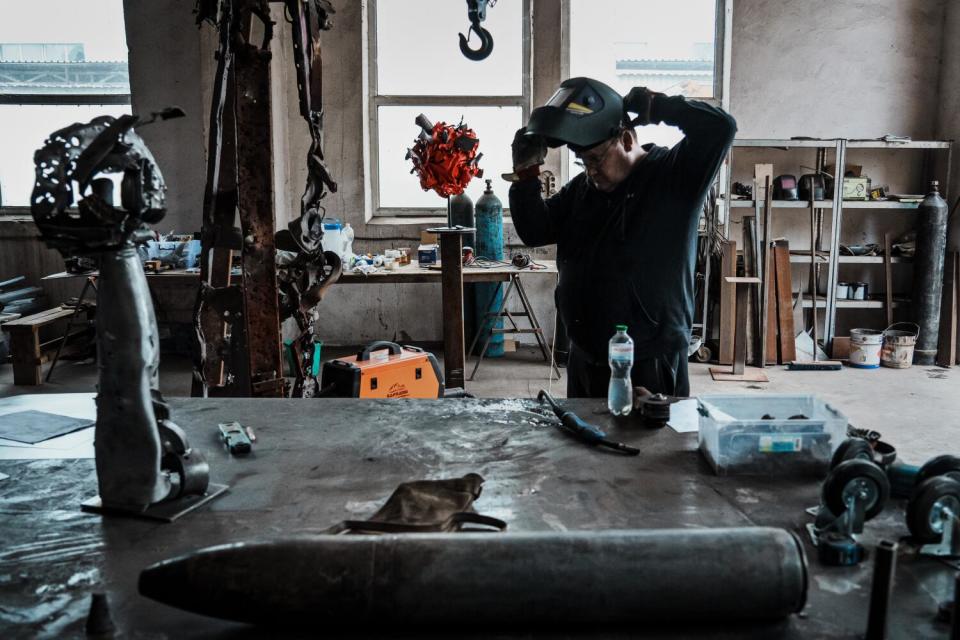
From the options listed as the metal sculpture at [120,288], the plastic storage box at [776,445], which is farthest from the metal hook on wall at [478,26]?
the plastic storage box at [776,445]

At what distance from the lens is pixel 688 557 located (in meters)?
1.15

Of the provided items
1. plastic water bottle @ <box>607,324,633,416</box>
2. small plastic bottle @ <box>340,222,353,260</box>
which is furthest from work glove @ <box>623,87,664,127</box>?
small plastic bottle @ <box>340,222,353,260</box>

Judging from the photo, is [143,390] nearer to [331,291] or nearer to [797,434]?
[797,434]

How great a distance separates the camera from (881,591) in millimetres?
1094

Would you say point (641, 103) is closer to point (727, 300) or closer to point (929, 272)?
point (727, 300)

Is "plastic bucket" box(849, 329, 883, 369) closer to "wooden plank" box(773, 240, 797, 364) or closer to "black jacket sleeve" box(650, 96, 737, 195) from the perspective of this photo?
"wooden plank" box(773, 240, 797, 364)

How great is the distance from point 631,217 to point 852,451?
1217 mm

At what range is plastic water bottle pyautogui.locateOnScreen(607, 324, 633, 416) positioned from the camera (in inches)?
83.0

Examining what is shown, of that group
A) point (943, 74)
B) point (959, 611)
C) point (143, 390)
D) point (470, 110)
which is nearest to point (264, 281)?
point (143, 390)

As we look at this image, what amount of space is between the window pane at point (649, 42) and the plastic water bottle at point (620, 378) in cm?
458

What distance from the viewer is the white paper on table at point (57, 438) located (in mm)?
1865

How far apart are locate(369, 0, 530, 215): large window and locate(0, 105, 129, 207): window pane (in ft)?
7.17

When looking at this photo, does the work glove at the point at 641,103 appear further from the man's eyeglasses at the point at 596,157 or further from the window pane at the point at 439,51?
the window pane at the point at 439,51

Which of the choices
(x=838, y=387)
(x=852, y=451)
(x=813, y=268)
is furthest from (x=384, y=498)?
(x=813, y=268)
